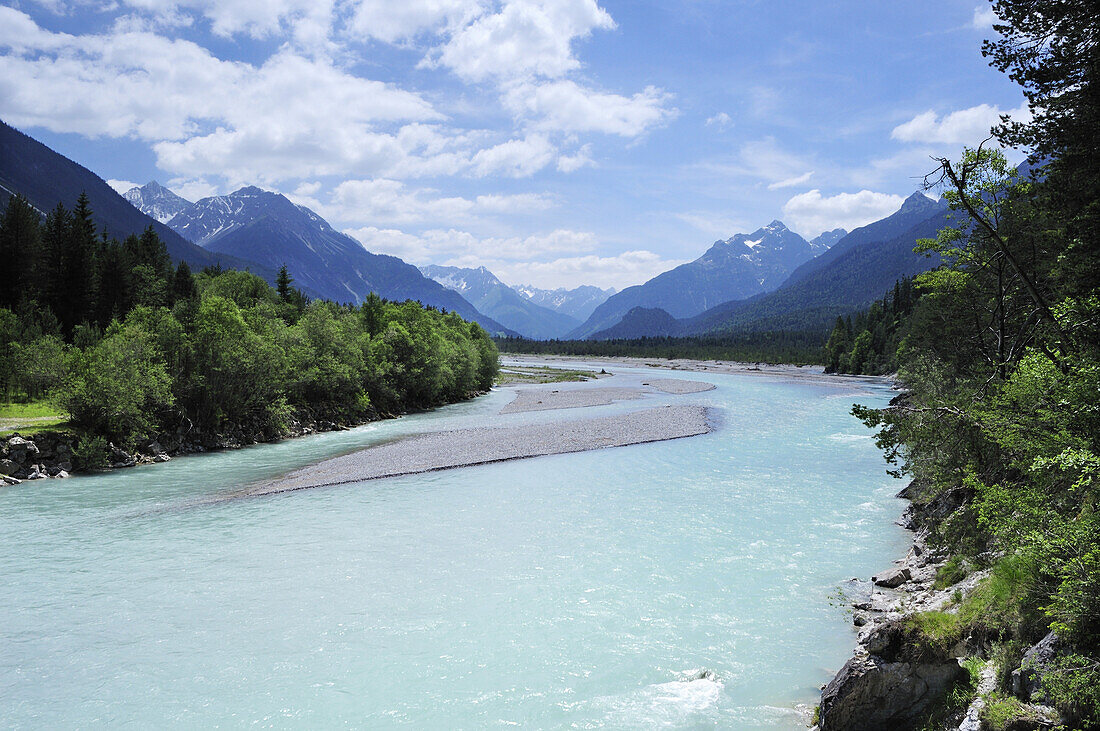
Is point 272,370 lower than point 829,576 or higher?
higher

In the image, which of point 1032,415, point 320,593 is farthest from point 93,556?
point 1032,415

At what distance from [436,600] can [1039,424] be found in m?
13.8

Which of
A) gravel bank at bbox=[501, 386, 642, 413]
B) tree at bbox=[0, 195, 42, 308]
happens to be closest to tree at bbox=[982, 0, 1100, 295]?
gravel bank at bbox=[501, 386, 642, 413]

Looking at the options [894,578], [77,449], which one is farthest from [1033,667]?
[77,449]

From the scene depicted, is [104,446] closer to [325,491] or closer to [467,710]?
[325,491]

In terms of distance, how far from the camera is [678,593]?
1571 centimetres

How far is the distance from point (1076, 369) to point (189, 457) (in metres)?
42.5

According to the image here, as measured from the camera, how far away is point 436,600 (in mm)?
15562

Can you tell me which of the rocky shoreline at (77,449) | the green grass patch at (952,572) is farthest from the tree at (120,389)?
the green grass patch at (952,572)

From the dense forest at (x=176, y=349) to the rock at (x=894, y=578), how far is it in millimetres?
37662

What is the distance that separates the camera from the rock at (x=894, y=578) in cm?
1547

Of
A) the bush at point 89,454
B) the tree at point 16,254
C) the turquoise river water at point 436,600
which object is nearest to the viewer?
the turquoise river water at point 436,600

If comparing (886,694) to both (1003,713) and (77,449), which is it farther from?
(77,449)

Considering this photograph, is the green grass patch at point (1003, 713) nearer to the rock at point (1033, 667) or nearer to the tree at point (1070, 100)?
the rock at point (1033, 667)
